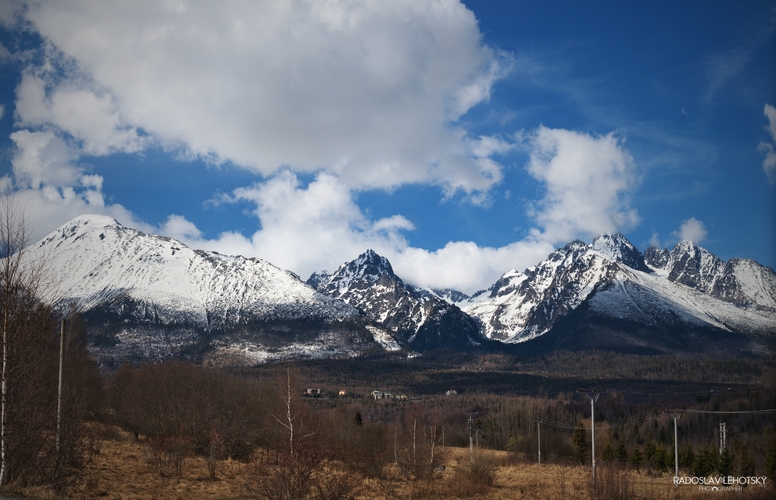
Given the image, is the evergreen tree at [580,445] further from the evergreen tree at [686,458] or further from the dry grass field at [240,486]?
the dry grass field at [240,486]

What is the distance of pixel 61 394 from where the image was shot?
31.7 metres

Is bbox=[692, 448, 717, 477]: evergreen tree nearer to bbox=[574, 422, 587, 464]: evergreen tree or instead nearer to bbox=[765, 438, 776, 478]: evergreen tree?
bbox=[765, 438, 776, 478]: evergreen tree

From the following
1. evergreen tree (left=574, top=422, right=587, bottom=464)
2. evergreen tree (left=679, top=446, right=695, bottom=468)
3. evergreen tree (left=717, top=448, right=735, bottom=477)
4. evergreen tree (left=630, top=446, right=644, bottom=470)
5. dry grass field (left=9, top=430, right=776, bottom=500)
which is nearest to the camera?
dry grass field (left=9, top=430, right=776, bottom=500)

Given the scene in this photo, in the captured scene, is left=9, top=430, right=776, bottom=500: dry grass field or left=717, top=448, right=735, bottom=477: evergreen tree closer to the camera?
left=9, top=430, right=776, bottom=500: dry grass field

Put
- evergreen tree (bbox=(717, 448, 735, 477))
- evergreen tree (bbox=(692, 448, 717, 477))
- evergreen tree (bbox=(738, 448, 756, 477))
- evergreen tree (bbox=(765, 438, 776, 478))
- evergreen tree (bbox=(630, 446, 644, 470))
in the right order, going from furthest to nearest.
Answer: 1. evergreen tree (bbox=(630, 446, 644, 470))
2. evergreen tree (bbox=(692, 448, 717, 477))
3. evergreen tree (bbox=(717, 448, 735, 477))
4. evergreen tree (bbox=(738, 448, 756, 477))
5. evergreen tree (bbox=(765, 438, 776, 478))

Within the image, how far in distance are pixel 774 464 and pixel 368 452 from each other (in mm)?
45870

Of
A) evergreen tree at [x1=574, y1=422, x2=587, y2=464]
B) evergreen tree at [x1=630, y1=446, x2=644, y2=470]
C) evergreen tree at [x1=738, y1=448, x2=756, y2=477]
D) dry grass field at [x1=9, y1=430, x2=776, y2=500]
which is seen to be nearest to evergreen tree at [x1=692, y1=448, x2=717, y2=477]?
evergreen tree at [x1=738, y1=448, x2=756, y2=477]

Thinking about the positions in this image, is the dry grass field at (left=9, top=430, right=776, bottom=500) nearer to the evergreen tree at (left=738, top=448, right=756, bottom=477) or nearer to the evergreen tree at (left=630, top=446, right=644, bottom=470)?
the evergreen tree at (left=738, top=448, right=756, bottom=477)

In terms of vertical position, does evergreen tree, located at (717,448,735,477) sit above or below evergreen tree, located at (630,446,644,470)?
above

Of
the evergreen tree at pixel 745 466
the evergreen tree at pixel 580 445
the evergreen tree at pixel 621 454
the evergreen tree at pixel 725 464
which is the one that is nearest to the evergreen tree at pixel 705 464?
the evergreen tree at pixel 725 464

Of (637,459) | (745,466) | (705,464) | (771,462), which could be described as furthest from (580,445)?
(771,462)

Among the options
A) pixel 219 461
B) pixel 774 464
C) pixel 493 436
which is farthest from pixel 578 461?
pixel 219 461

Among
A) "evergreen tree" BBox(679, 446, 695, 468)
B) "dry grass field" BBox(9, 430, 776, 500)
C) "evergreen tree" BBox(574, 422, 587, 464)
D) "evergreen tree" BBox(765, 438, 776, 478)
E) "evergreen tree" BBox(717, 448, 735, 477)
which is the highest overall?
"dry grass field" BBox(9, 430, 776, 500)

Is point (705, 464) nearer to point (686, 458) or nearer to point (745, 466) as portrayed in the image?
point (686, 458)
